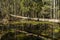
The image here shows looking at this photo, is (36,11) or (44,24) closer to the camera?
(44,24)

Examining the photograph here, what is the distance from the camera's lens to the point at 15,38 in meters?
8.09

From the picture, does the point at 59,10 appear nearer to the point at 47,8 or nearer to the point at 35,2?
the point at 47,8

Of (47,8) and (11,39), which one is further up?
(47,8)

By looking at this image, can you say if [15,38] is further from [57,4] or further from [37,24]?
[57,4]

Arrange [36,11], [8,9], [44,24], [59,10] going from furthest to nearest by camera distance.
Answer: [8,9]
[36,11]
[59,10]
[44,24]

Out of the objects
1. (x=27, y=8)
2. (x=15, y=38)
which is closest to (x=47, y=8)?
(x=27, y=8)

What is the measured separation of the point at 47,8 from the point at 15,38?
8.57 metres

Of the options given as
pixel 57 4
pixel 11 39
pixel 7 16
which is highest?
pixel 57 4

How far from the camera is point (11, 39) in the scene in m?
7.92

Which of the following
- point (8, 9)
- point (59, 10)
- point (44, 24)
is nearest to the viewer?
point (44, 24)

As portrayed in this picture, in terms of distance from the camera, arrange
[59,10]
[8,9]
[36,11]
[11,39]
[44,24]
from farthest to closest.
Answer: [8,9] → [36,11] → [59,10] → [44,24] → [11,39]

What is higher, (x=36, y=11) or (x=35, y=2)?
(x=35, y=2)

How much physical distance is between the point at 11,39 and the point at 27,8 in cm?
868

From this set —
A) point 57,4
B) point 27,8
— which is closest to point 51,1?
point 57,4
